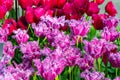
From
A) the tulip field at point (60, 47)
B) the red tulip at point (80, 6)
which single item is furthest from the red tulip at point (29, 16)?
the red tulip at point (80, 6)

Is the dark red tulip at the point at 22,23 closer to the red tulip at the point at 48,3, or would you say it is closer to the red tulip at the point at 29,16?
the red tulip at the point at 29,16

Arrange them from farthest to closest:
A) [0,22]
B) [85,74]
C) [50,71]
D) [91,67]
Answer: [0,22] < [91,67] < [85,74] < [50,71]

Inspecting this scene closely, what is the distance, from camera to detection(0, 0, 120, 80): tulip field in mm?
1990

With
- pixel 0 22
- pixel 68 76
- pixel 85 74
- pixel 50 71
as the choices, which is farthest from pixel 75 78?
pixel 0 22

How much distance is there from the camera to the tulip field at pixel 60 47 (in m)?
1.99

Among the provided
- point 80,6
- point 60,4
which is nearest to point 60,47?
point 80,6

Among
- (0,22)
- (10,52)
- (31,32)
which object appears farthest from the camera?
(0,22)

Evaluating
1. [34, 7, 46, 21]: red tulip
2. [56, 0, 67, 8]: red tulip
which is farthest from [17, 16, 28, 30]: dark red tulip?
[56, 0, 67, 8]: red tulip

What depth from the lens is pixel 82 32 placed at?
247 cm

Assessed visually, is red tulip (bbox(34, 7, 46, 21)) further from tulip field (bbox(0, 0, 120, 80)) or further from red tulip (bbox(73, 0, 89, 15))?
red tulip (bbox(73, 0, 89, 15))

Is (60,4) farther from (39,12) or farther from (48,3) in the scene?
(39,12)

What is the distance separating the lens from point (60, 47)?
7.49ft

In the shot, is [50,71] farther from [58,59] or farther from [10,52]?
[10,52]

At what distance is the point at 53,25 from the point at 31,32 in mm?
495
